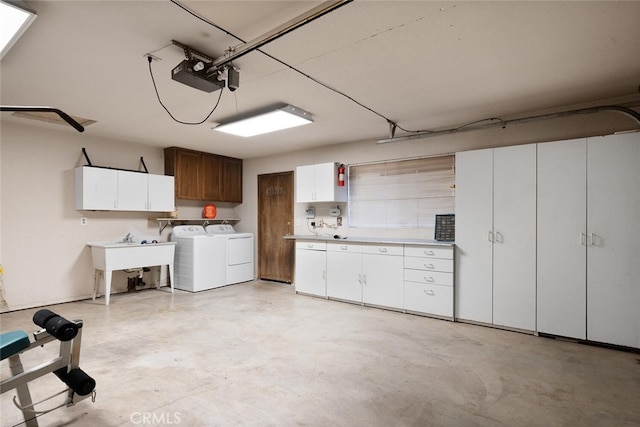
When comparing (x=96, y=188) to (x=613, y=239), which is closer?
(x=613, y=239)

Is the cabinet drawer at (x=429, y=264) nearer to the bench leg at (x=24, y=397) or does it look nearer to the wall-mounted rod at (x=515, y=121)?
the wall-mounted rod at (x=515, y=121)

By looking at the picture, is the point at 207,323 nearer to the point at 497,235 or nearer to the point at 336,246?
the point at 336,246

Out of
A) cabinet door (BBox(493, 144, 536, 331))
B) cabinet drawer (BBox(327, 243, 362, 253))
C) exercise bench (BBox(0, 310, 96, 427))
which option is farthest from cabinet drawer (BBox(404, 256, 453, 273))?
exercise bench (BBox(0, 310, 96, 427))

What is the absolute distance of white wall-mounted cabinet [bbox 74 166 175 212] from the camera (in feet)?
15.8

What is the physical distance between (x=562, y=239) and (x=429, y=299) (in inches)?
63.3

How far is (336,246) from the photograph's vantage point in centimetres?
506

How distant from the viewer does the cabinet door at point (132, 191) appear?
5.18m

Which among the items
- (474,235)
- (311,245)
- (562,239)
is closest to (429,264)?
(474,235)

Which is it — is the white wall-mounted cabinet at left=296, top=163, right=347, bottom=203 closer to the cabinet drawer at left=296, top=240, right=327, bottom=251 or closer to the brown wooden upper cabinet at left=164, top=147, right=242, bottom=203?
the cabinet drawer at left=296, top=240, right=327, bottom=251

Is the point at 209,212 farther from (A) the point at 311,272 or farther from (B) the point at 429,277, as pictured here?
(B) the point at 429,277

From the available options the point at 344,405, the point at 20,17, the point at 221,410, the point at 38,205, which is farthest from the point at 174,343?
the point at 38,205

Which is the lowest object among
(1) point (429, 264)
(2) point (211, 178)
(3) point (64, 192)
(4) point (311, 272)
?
(4) point (311, 272)

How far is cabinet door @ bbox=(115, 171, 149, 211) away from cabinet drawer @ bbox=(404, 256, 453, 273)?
4301 millimetres

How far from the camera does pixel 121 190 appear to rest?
17.0 feet
